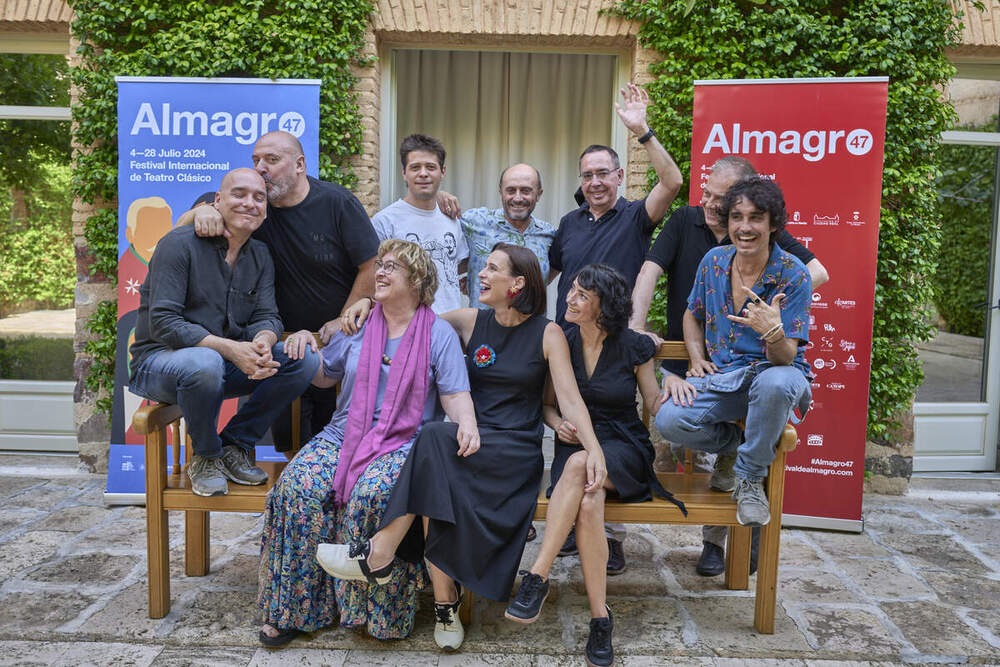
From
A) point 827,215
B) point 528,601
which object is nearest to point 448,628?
point 528,601

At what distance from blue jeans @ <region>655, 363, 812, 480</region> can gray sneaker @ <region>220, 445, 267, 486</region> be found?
1530mm

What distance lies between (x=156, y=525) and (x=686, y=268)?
7.57ft

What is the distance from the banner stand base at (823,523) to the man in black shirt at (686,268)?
84 cm

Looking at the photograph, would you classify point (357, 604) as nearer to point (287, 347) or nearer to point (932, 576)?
point (287, 347)

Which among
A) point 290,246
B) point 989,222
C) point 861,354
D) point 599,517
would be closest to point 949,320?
point 989,222

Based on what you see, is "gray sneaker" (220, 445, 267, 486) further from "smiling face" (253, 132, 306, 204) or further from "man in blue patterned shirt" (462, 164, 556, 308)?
"man in blue patterned shirt" (462, 164, 556, 308)

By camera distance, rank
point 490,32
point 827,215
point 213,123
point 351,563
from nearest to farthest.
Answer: point 351,563
point 827,215
point 213,123
point 490,32

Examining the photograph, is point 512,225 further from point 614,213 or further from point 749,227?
point 749,227

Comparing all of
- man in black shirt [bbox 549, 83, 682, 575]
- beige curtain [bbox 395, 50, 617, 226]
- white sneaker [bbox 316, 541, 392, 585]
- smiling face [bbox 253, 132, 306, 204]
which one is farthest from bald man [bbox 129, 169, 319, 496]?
beige curtain [bbox 395, 50, 617, 226]

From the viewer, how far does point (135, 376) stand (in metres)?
3.08

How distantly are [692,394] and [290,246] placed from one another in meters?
1.72

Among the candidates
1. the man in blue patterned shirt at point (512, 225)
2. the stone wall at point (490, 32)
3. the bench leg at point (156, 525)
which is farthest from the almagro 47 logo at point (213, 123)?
the bench leg at point (156, 525)

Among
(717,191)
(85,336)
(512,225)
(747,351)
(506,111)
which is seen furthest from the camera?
(506,111)

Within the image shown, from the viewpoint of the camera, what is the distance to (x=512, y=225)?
3.79m
